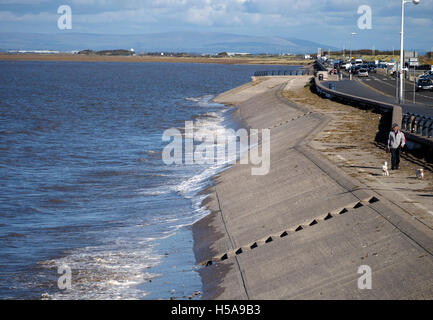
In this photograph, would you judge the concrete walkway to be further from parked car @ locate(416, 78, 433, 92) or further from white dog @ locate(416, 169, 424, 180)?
parked car @ locate(416, 78, 433, 92)

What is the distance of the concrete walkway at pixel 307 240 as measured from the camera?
11648mm

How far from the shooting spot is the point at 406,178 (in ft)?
62.2

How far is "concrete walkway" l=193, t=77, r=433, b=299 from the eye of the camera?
459 inches

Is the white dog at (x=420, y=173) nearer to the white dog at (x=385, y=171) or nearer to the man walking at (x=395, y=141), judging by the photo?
the white dog at (x=385, y=171)

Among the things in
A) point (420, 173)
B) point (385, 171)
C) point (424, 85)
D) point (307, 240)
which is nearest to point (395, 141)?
point (385, 171)

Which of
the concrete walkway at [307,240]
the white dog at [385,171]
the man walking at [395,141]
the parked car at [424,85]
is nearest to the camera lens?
the concrete walkway at [307,240]

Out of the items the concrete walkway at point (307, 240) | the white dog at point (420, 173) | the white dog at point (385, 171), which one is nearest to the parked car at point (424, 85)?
the concrete walkway at point (307, 240)

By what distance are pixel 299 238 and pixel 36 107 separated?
194 ft

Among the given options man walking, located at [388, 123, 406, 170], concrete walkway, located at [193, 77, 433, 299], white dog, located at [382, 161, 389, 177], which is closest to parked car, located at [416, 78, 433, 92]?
concrete walkway, located at [193, 77, 433, 299]

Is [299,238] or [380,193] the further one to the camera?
[380,193]

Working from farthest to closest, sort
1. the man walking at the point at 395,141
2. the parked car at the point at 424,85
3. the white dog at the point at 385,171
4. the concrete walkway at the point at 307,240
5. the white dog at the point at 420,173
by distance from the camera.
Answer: the parked car at the point at 424,85 < the man walking at the point at 395,141 < the white dog at the point at 385,171 < the white dog at the point at 420,173 < the concrete walkway at the point at 307,240

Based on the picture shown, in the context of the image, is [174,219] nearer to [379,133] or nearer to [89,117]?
[379,133]

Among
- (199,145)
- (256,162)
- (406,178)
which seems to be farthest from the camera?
(199,145)
